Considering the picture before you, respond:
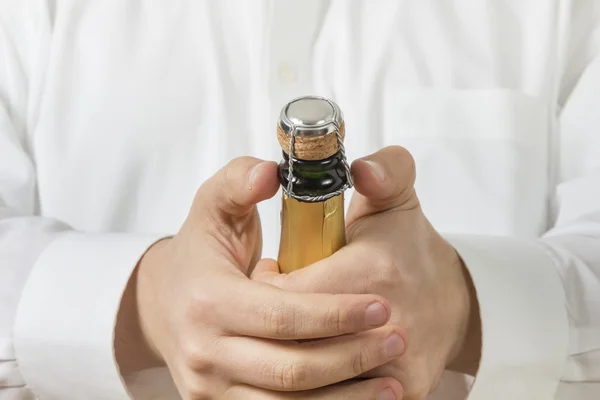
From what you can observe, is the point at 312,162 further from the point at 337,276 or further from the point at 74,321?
the point at 74,321

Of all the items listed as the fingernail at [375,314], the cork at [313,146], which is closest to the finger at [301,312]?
the fingernail at [375,314]

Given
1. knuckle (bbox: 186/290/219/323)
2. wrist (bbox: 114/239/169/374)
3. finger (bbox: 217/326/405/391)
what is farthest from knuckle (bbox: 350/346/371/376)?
wrist (bbox: 114/239/169/374)

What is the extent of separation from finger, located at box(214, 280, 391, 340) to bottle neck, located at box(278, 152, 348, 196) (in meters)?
0.09

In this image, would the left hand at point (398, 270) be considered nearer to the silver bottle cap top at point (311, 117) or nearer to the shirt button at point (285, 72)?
the silver bottle cap top at point (311, 117)

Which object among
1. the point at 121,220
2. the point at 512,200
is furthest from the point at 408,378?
the point at 121,220

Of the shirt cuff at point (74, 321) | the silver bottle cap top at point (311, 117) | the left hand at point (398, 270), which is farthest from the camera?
the shirt cuff at point (74, 321)

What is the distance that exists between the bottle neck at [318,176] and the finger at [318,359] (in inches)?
4.9

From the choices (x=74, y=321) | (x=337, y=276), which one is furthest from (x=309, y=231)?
(x=74, y=321)

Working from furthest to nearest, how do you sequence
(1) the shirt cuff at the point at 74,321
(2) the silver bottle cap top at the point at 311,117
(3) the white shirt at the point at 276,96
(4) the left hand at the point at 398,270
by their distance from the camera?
(3) the white shirt at the point at 276,96
(1) the shirt cuff at the point at 74,321
(4) the left hand at the point at 398,270
(2) the silver bottle cap top at the point at 311,117

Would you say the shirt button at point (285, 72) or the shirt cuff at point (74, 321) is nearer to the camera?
the shirt cuff at point (74, 321)

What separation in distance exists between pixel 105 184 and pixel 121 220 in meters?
0.05

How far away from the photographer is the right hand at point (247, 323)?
0.43 meters

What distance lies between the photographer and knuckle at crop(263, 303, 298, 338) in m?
0.43

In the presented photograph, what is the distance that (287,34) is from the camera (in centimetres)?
73
